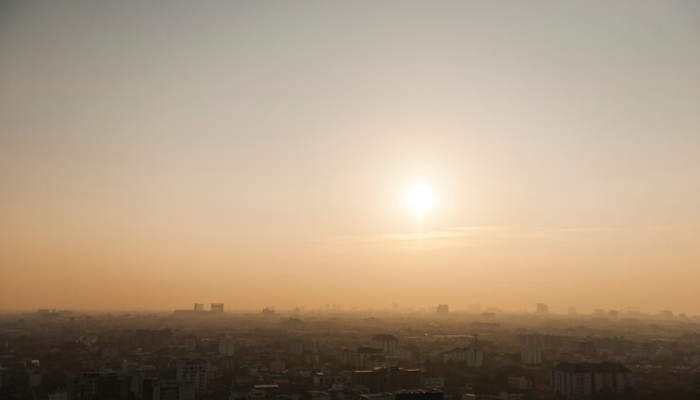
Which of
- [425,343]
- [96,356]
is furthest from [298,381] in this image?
[425,343]

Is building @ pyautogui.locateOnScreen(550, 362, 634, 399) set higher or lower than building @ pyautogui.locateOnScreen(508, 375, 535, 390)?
higher

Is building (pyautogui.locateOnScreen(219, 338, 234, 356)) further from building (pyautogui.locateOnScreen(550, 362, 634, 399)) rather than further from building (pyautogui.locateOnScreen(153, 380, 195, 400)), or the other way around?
building (pyautogui.locateOnScreen(550, 362, 634, 399))

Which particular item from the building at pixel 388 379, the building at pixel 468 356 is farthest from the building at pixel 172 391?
the building at pixel 468 356

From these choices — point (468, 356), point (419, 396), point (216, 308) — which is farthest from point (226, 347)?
point (216, 308)

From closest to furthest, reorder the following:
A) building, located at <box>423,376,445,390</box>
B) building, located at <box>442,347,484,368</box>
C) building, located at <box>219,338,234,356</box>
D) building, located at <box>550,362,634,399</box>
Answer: building, located at <box>550,362,634,399</box>
building, located at <box>423,376,445,390</box>
building, located at <box>442,347,484,368</box>
building, located at <box>219,338,234,356</box>

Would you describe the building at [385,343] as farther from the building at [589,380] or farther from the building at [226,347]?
the building at [589,380]

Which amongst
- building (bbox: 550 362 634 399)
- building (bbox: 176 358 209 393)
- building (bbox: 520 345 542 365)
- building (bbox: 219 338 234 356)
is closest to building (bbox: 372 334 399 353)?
building (bbox: 520 345 542 365)
